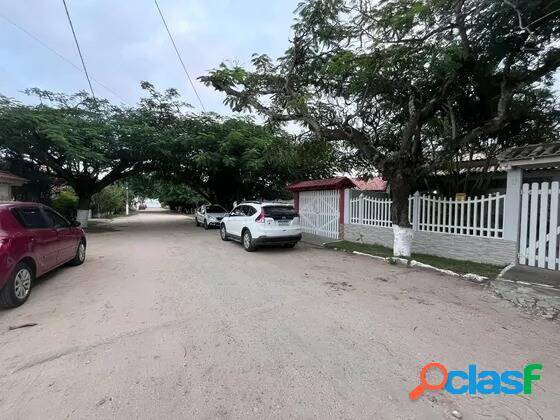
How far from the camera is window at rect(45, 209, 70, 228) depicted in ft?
20.1

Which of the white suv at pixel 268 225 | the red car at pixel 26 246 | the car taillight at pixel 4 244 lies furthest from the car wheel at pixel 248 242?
the car taillight at pixel 4 244

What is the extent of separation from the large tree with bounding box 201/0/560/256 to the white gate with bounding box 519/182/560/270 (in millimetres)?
1885

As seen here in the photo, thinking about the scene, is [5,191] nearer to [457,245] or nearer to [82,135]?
[82,135]

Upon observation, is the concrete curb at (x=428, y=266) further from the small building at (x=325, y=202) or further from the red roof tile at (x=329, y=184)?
the red roof tile at (x=329, y=184)

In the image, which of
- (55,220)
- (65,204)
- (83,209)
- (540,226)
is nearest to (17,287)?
(55,220)

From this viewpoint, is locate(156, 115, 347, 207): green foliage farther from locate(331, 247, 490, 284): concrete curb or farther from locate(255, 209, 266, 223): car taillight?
locate(331, 247, 490, 284): concrete curb

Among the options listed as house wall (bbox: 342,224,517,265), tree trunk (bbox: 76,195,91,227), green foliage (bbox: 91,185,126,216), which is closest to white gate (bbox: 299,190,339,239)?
house wall (bbox: 342,224,517,265)

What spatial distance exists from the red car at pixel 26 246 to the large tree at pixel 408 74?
20.8 feet

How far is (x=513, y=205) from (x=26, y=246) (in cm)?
981

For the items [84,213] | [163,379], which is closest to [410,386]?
[163,379]

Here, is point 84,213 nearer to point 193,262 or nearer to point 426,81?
point 193,262

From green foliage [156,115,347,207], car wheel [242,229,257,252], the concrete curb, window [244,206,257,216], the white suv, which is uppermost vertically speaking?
green foliage [156,115,347,207]

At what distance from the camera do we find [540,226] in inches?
252

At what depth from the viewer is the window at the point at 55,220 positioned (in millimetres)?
6132
